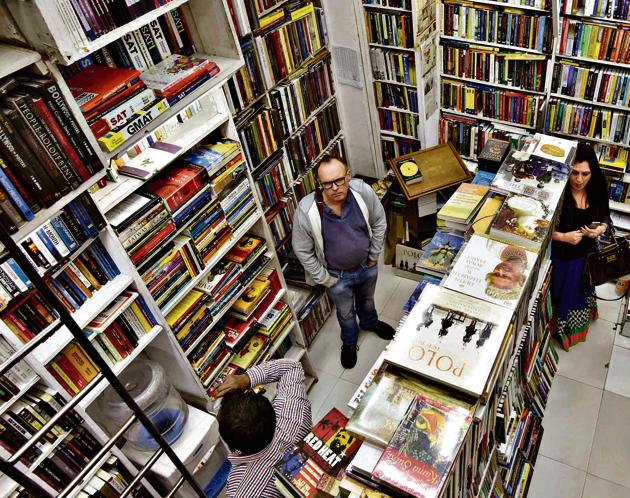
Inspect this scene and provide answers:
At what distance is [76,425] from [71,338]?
0.41 m

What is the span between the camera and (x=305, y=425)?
216 centimetres

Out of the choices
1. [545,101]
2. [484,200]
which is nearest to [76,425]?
[484,200]

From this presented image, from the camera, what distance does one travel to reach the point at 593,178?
2.84 meters

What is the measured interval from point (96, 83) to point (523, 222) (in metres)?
1.84

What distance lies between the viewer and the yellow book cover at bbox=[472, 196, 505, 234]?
235 cm

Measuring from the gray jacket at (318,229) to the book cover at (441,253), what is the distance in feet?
1.23

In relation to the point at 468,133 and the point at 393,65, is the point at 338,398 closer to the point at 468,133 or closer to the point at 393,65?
the point at 468,133

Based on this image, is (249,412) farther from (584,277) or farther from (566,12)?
(566,12)

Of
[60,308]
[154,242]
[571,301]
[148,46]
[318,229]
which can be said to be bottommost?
[571,301]

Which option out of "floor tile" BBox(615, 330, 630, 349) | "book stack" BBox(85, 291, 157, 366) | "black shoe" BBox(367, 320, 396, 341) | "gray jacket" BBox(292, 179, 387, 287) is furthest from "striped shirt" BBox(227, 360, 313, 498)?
"floor tile" BBox(615, 330, 630, 349)

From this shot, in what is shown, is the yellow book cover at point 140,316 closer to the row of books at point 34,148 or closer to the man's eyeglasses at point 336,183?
the row of books at point 34,148

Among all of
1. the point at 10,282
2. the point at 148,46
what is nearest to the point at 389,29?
the point at 148,46

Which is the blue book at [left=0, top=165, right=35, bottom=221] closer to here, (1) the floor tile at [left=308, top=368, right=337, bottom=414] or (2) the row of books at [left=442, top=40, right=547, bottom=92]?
(1) the floor tile at [left=308, top=368, right=337, bottom=414]

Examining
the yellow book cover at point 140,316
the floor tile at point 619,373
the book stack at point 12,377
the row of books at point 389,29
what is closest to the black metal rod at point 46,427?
the book stack at point 12,377
